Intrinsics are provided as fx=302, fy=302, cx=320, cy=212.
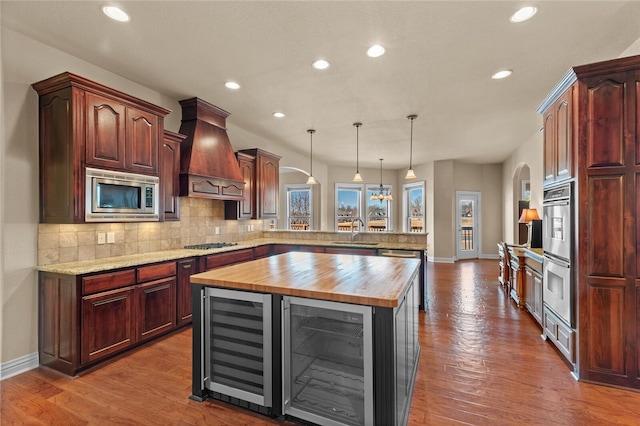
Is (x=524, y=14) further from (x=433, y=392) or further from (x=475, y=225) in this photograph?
(x=475, y=225)

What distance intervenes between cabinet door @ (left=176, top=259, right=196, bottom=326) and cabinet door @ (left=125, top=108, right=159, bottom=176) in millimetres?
1075

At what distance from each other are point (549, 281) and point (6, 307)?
16.0 ft

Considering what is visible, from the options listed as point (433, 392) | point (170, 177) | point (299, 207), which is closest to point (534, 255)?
point (433, 392)

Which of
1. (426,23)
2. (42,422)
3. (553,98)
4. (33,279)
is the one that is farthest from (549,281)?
(33,279)

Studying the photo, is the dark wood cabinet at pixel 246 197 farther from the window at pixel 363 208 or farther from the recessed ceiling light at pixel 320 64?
the window at pixel 363 208

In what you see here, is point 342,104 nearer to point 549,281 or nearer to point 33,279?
point 549,281

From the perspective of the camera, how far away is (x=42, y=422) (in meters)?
1.95

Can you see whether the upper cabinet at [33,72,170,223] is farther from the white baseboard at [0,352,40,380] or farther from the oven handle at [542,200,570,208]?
the oven handle at [542,200,570,208]

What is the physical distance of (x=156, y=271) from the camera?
3.12 metres

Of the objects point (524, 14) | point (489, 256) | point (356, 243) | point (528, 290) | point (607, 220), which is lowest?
point (489, 256)

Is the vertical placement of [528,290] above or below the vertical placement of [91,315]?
below

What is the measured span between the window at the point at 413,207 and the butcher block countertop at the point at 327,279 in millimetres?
6747

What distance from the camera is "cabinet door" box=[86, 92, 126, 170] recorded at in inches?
105

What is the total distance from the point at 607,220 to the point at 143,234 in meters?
4.52
